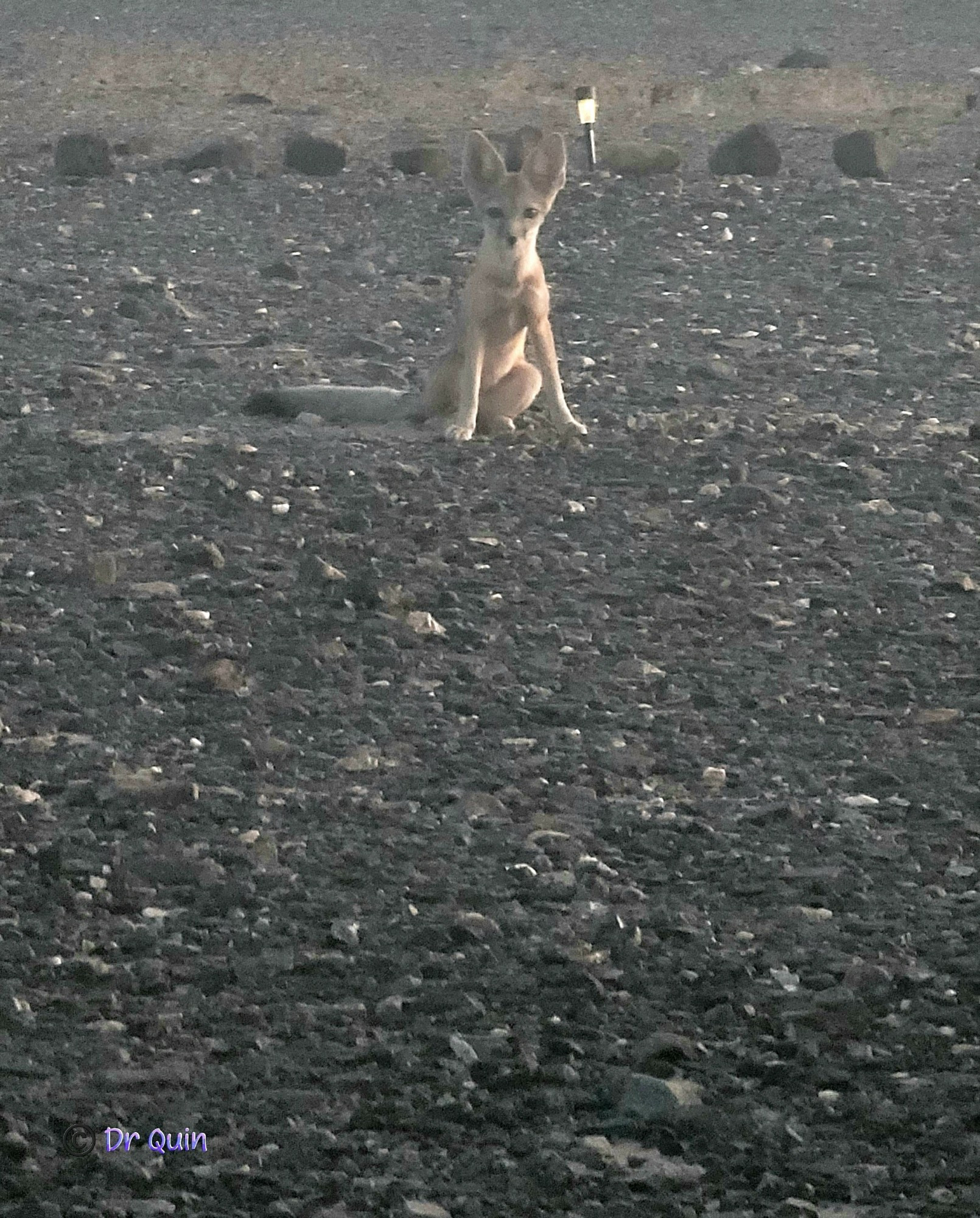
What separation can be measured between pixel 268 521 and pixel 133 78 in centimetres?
1119

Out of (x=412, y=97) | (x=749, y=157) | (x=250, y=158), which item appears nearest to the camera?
(x=749, y=157)

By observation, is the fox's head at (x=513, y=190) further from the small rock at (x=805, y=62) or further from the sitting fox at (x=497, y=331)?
the small rock at (x=805, y=62)

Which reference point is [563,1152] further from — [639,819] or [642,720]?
[642,720]

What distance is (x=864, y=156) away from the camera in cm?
1249

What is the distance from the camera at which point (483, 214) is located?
23.8 feet

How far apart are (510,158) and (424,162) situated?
50 centimetres

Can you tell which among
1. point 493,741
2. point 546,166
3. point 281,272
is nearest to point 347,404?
point 546,166

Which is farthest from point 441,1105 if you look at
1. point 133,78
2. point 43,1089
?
point 133,78

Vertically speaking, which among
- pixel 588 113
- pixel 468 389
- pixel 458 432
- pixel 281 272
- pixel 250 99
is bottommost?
pixel 458 432

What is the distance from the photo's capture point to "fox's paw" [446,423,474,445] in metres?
7.30

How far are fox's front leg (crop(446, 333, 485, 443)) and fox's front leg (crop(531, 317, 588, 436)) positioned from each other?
18 centimetres

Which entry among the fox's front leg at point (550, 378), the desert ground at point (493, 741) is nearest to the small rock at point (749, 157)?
the desert ground at point (493, 741)

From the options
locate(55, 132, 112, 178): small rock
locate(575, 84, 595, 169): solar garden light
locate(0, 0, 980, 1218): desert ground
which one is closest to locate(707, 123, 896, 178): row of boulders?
locate(575, 84, 595, 169): solar garden light

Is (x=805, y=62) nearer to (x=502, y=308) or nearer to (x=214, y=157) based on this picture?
(x=214, y=157)
